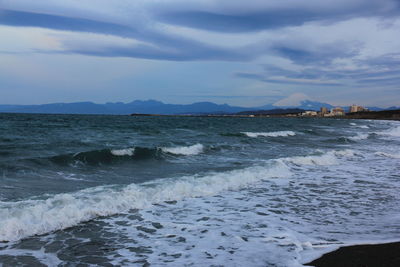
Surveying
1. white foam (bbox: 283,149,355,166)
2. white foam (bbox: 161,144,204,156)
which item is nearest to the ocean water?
white foam (bbox: 283,149,355,166)

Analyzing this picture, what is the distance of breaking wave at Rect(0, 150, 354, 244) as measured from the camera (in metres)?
6.46

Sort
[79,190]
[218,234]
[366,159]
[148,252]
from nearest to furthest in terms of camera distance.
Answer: [148,252]
[218,234]
[79,190]
[366,159]

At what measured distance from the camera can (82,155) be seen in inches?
626

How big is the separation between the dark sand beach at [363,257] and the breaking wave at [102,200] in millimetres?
4544

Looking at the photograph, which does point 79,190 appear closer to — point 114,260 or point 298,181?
point 114,260

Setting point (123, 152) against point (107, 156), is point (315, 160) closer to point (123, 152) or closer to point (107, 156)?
point (123, 152)

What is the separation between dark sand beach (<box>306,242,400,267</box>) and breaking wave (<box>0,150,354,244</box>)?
179 inches

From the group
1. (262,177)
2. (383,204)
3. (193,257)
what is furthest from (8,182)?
(383,204)

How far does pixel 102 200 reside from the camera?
821cm

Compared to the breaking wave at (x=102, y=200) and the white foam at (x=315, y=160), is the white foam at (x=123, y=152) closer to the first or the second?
the breaking wave at (x=102, y=200)

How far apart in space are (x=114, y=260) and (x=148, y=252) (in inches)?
22.9

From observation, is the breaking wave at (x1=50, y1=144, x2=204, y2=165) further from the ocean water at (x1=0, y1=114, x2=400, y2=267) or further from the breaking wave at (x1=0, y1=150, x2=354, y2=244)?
the breaking wave at (x1=0, y1=150, x2=354, y2=244)

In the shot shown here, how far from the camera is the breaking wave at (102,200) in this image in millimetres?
6457

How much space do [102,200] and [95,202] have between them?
0.20 m
